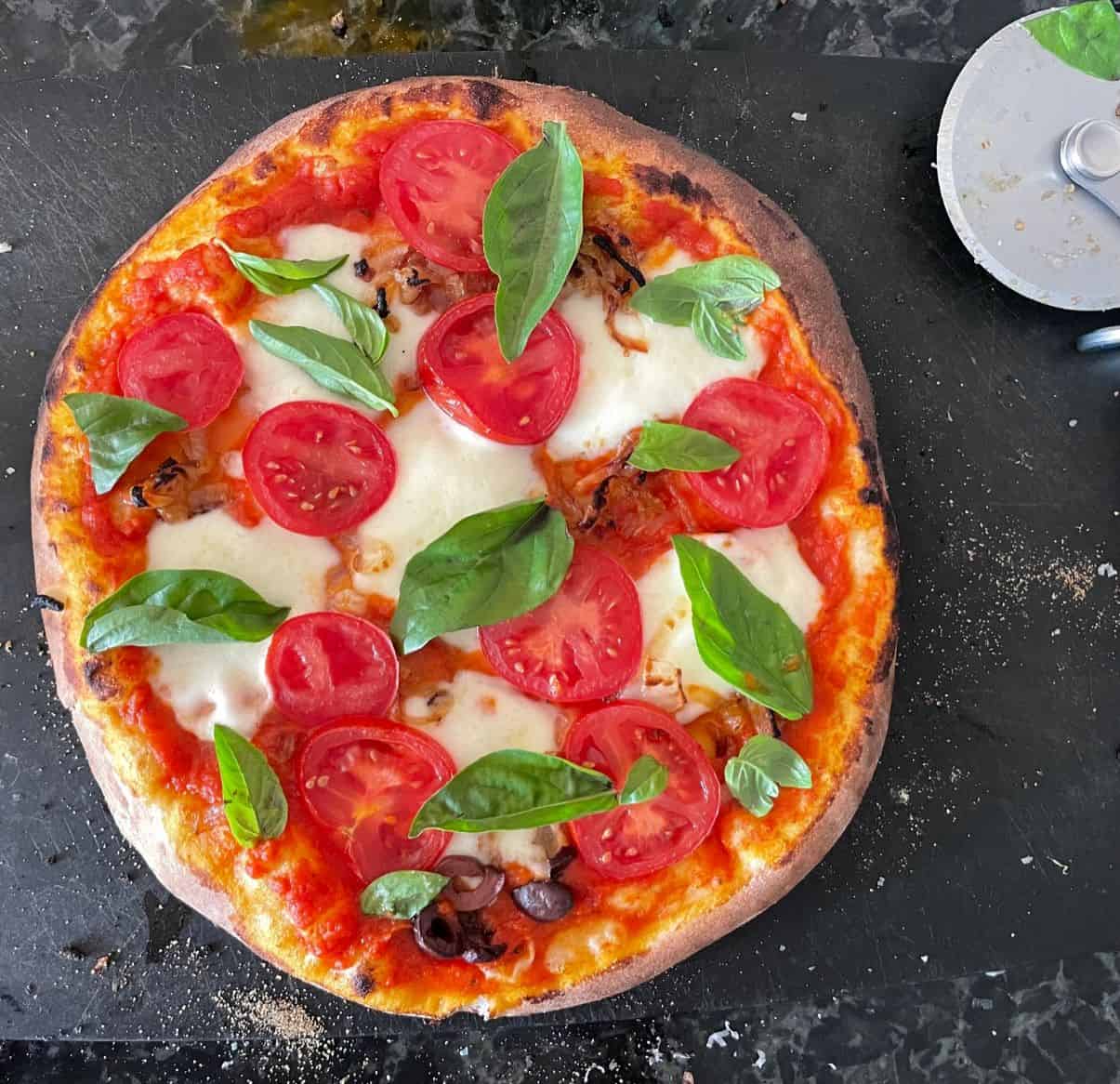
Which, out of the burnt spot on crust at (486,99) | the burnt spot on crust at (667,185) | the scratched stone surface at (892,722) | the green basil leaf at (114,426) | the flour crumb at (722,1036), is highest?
the burnt spot on crust at (486,99)

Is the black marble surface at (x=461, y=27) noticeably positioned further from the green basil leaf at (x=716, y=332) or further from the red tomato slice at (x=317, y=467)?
the red tomato slice at (x=317, y=467)

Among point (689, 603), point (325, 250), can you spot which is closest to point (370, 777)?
point (689, 603)

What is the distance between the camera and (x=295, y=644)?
6.30 ft

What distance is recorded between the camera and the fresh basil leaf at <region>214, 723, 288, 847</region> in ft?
5.90

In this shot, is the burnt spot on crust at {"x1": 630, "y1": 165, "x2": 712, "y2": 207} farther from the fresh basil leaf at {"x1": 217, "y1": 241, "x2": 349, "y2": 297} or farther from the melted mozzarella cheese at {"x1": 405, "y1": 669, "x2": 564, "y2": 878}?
the melted mozzarella cheese at {"x1": 405, "y1": 669, "x2": 564, "y2": 878}

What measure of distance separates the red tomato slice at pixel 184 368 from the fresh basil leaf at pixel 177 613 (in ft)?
1.07

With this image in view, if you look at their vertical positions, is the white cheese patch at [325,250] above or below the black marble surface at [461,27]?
below

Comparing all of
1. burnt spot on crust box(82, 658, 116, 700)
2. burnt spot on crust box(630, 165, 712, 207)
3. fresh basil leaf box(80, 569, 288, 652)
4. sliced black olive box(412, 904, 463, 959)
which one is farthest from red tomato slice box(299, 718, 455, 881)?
burnt spot on crust box(630, 165, 712, 207)

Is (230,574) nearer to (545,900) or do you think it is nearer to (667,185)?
(545,900)

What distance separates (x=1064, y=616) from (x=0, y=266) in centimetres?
267

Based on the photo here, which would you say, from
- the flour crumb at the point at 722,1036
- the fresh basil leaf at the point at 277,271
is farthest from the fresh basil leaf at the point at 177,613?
the flour crumb at the point at 722,1036

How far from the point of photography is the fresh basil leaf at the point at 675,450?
75.1 inches

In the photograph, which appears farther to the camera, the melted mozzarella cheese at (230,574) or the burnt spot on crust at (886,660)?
the burnt spot on crust at (886,660)

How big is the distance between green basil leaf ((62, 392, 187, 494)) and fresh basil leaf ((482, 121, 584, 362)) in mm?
644
